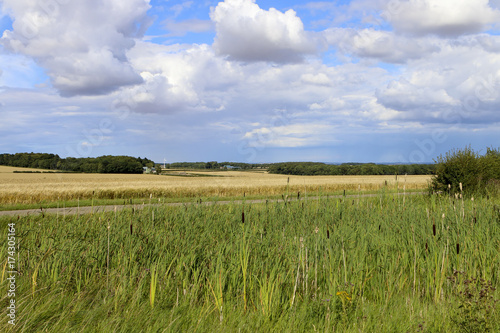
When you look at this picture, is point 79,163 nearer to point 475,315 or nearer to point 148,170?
point 148,170

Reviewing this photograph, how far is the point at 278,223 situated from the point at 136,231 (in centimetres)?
331

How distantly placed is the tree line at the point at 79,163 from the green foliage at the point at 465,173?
8729cm

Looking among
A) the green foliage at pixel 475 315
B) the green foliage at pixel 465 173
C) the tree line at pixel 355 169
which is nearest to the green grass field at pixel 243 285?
the green foliage at pixel 475 315

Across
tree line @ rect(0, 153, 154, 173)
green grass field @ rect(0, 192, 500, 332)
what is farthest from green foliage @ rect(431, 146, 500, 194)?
tree line @ rect(0, 153, 154, 173)

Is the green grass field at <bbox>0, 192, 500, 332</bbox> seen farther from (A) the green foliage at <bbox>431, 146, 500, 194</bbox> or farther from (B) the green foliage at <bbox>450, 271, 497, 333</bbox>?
(A) the green foliage at <bbox>431, 146, 500, 194</bbox>

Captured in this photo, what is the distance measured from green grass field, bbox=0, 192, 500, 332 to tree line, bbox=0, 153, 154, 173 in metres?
93.8

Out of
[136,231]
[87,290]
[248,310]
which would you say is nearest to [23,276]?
[87,290]

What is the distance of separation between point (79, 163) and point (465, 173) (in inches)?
3827

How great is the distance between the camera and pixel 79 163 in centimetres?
9644

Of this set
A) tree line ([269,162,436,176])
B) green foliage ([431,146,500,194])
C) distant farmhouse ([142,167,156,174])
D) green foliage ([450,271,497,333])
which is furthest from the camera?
tree line ([269,162,436,176])

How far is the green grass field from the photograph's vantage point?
4000 millimetres

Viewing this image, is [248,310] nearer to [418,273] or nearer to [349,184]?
[418,273]

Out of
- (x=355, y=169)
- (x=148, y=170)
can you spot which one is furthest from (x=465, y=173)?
(x=148, y=170)

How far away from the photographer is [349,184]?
4244cm
